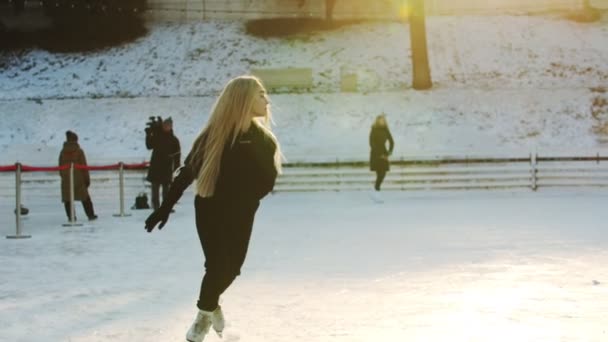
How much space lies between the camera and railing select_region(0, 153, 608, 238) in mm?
20438

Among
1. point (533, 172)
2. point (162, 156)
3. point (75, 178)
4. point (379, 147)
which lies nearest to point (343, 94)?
point (533, 172)

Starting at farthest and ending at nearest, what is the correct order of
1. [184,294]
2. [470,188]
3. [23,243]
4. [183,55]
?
[183,55] < [470,188] < [23,243] < [184,294]

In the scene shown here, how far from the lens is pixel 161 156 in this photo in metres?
15.4

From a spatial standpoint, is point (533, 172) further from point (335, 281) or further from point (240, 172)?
point (240, 172)

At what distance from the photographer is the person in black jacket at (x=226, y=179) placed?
4906mm

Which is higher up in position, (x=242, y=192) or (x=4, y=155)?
(x=242, y=192)

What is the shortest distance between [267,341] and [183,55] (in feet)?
99.0

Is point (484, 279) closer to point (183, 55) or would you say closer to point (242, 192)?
point (242, 192)

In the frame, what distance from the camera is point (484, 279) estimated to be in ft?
24.4

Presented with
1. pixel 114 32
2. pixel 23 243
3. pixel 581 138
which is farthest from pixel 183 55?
pixel 23 243

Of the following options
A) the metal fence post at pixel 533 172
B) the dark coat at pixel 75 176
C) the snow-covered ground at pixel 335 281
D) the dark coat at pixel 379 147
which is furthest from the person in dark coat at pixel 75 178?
the metal fence post at pixel 533 172

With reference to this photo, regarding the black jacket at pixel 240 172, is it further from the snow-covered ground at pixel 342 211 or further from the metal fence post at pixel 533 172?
the metal fence post at pixel 533 172

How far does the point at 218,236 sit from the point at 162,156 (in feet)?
34.9

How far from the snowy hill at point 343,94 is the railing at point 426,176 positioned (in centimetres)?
93
